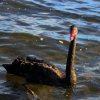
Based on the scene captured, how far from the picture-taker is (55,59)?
1132 centimetres

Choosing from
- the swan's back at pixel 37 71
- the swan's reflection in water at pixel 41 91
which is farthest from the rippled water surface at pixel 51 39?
the swan's back at pixel 37 71

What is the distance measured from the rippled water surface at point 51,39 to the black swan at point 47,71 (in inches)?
5.9

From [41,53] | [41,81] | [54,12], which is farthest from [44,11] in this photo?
[41,81]

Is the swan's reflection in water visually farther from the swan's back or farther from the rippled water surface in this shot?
the swan's back

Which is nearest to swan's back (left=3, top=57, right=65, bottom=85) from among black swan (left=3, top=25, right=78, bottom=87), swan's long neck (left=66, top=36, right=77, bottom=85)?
black swan (left=3, top=25, right=78, bottom=87)

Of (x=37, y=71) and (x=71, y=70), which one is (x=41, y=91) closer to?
(x=37, y=71)

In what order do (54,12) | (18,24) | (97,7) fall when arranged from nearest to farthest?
(18,24), (54,12), (97,7)

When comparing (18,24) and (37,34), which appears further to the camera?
(18,24)

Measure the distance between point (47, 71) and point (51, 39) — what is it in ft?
9.86

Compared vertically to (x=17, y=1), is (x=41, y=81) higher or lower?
lower

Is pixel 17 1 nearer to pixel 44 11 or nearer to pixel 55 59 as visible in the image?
pixel 44 11

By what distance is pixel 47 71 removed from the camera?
9.64 metres

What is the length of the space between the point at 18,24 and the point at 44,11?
2.25m

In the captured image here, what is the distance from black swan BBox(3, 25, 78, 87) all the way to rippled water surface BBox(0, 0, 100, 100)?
0.49 ft
